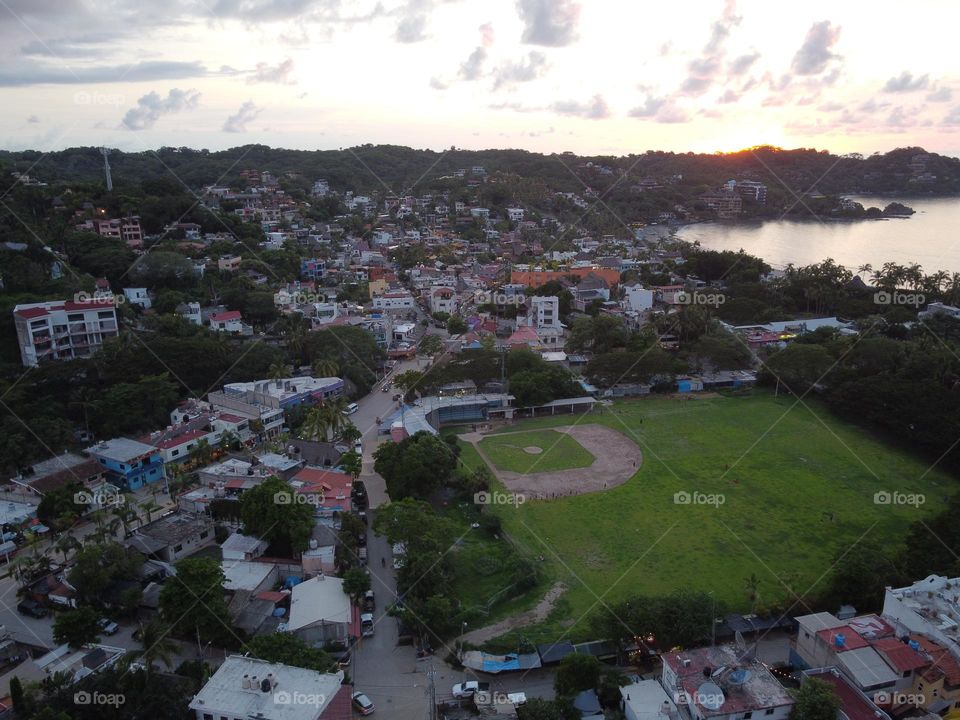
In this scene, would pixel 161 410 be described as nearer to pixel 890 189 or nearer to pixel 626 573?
pixel 626 573

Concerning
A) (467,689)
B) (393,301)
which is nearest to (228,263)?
(393,301)

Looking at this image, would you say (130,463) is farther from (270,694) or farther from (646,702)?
(646,702)

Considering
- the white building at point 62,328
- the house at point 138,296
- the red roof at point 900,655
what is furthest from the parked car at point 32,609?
the house at point 138,296

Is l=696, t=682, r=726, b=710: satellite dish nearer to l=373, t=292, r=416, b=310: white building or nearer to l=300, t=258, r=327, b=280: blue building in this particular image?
l=373, t=292, r=416, b=310: white building

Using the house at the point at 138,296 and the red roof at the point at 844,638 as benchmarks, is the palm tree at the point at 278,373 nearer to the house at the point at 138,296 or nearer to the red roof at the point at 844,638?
the house at the point at 138,296

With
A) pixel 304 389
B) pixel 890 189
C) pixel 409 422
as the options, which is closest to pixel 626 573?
pixel 409 422

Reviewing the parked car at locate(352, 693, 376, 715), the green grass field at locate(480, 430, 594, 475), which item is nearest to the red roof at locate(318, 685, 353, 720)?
the parked car at locate(352, 693, 376, 715)
